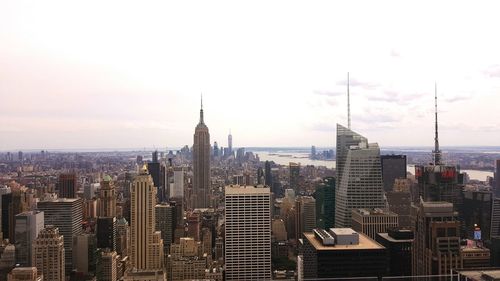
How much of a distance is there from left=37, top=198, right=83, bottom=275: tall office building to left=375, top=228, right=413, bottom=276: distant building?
6059mm

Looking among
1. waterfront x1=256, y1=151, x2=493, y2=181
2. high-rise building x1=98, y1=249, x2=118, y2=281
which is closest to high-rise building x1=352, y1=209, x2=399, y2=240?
waterfront x1=256, y1=151, x2=493, y2=181

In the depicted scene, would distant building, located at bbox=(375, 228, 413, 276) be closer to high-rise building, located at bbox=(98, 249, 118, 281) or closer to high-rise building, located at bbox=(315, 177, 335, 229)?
high-rise building, located at bbox=(315, 177, 335, 229)

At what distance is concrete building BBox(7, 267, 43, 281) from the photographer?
8.11 m

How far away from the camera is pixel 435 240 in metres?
7.50

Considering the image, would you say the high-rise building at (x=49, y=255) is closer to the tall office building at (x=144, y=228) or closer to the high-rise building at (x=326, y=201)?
the tall office building at (x=144, y=228)

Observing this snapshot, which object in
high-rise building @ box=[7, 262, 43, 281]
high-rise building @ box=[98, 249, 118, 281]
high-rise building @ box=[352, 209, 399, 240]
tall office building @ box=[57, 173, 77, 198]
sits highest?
tall office building @ box=[57, 173, 77, 198]

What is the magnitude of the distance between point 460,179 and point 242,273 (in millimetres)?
4772

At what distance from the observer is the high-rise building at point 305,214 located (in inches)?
530

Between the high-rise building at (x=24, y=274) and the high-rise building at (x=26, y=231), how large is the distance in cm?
43

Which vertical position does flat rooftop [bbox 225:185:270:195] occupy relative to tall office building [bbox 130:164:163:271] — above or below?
above

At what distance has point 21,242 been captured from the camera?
9766 millimetres

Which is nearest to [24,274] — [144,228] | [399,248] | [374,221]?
[144,228]

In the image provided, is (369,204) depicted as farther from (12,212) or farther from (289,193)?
(12,212)

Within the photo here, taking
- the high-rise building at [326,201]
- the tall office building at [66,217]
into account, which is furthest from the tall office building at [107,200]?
the high-rise building at [326,201]
